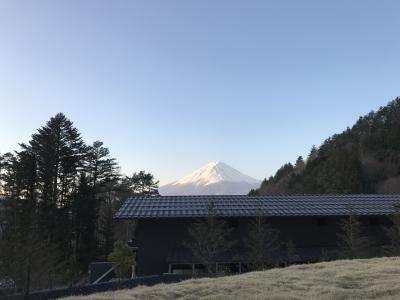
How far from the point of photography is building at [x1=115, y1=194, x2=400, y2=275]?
25000mm

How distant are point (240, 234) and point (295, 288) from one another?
47.1 feet

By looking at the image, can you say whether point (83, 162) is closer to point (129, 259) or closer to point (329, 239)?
point (329, 239)

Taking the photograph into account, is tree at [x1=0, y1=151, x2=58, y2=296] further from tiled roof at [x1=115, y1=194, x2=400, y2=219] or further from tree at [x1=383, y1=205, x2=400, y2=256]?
tree at [x1=383, y1=205, x2=400, y2=256]

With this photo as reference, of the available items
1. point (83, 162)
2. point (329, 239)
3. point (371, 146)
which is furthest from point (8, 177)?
point (371, 146)

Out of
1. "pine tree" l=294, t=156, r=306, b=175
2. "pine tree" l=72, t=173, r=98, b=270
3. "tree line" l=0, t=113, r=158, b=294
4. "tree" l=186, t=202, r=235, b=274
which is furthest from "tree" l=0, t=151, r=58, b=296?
"pine tree" l=294, t=156, r=306, b=175

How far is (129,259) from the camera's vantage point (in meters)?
17.0

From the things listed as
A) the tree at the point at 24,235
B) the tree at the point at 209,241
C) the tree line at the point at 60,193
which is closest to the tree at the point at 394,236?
the tree at the point at 209,241

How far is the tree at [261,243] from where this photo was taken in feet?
73.9

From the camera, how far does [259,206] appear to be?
27.3 meters

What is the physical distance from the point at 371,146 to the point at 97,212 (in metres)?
32.9

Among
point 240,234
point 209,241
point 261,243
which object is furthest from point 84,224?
point 261,243

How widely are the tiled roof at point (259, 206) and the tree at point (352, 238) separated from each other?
0.59 meters

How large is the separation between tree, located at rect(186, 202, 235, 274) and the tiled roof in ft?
3.25

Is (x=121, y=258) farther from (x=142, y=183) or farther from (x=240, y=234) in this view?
(x=142, y=183)
